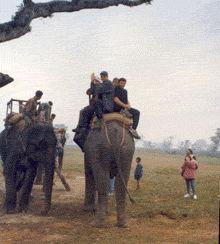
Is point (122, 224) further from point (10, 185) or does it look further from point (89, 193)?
point (10, 185)

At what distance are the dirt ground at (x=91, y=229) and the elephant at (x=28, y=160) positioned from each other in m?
0.42

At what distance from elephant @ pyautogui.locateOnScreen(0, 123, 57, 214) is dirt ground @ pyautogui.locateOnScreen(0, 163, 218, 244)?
1.37 ft

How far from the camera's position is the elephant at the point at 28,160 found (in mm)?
7156

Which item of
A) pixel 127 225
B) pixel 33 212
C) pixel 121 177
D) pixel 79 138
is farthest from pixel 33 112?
pixel 127 225

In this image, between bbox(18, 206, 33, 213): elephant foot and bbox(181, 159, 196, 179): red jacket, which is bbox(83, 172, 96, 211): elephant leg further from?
bbox(181, 159, 196, 179): red jacket

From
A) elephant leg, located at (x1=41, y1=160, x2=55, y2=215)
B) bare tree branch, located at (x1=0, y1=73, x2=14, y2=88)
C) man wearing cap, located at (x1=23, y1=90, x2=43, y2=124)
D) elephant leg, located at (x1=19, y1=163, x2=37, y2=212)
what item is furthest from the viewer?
man wearing cap, located at (x1=23, y1=90, x2=43, y2=124)

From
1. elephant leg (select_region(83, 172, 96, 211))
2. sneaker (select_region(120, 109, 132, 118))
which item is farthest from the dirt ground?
sneaker (select_region(120, 109, 132, 118))

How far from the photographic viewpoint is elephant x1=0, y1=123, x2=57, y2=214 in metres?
7.16

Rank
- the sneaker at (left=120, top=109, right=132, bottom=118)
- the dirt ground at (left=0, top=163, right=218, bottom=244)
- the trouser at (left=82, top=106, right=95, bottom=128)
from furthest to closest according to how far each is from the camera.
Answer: the trouser at (left=82, top=106, right=95, bottom=128), the sneaker at (left=120, top=109, right=132, bottom=118), the dirt ground at (left=0, top=163, right=218, bottom=244)

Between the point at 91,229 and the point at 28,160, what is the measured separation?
2.56 m

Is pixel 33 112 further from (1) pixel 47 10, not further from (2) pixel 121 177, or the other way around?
(2) pixel 121 177

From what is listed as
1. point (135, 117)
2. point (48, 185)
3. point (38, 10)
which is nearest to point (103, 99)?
point (135, 117)

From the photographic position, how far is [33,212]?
739 cm

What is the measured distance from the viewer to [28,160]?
7355mm
